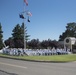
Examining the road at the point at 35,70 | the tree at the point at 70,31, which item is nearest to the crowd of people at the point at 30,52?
the road at the point at 35,70

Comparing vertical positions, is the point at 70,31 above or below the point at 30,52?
above

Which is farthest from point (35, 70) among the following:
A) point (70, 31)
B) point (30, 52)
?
point (70, 31)

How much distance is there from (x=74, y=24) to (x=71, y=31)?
181 inches

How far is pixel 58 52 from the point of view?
4709 centimetres

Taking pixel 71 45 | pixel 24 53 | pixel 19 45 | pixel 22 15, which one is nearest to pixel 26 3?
pixel 22 15

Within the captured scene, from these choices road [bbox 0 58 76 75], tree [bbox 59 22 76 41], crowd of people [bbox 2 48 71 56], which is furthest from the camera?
tree [bbox 59 22 76 41]

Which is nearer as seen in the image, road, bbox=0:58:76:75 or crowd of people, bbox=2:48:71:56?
road, bbox=0:58:76:75

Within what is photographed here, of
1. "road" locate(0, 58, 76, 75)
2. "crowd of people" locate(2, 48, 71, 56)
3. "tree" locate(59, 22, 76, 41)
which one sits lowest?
"road" locate(0, 58, 76, 75)

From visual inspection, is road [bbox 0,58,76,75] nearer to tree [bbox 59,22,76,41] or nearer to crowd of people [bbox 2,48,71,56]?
crowd of people [bbox 2,48,71,56]

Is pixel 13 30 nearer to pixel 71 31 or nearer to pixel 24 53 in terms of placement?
pixel 24 53

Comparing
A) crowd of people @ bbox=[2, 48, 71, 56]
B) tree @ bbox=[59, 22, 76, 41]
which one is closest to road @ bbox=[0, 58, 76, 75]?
crowd of people @ bbox=[2, 48, 71, 56]

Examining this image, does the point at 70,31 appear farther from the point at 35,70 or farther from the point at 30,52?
the point at 35,70

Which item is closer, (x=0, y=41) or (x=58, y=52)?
(x=58, y=52)

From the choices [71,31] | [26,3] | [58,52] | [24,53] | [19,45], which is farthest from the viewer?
[71,31]
